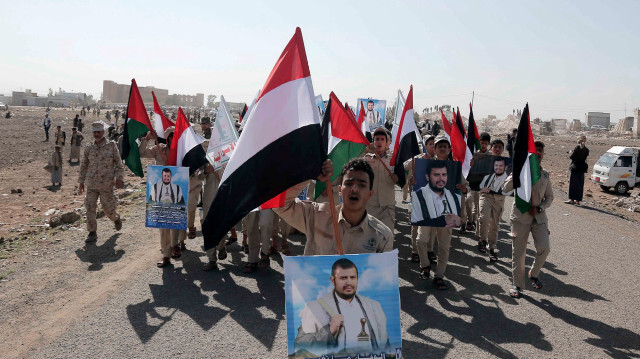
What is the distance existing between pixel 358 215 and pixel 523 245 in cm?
422

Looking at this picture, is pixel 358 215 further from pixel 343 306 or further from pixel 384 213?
pixel 384 213

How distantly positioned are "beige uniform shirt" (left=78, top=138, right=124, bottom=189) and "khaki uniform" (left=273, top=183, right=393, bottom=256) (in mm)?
6198

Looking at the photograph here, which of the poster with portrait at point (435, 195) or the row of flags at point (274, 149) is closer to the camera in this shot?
the row of flags at point (274, 149)

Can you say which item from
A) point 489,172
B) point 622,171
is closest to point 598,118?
point 622,171

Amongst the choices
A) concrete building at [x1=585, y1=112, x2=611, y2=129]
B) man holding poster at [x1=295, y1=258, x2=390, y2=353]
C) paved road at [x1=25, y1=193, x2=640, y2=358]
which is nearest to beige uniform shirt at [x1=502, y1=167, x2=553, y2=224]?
paved road at [x1=25, y1=193, x2=640, y2=358]

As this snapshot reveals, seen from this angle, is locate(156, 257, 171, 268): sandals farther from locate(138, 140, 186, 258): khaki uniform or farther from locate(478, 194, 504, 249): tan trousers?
locate(478, 194, 504, 249): tan trousers

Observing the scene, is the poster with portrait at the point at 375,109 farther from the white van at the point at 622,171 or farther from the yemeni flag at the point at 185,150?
the yemeni flag at the point at 185,150

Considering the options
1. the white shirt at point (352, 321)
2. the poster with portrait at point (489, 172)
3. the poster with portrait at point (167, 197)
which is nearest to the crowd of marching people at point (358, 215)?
the poster with portrait at point (489, 172)

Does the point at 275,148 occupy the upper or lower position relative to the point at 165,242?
upper

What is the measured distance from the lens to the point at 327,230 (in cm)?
331

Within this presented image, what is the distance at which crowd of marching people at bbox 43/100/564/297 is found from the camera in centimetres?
328

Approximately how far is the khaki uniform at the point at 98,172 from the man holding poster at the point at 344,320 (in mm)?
6842

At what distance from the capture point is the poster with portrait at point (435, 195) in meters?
6.50

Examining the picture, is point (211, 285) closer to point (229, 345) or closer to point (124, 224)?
point (229, 345)
